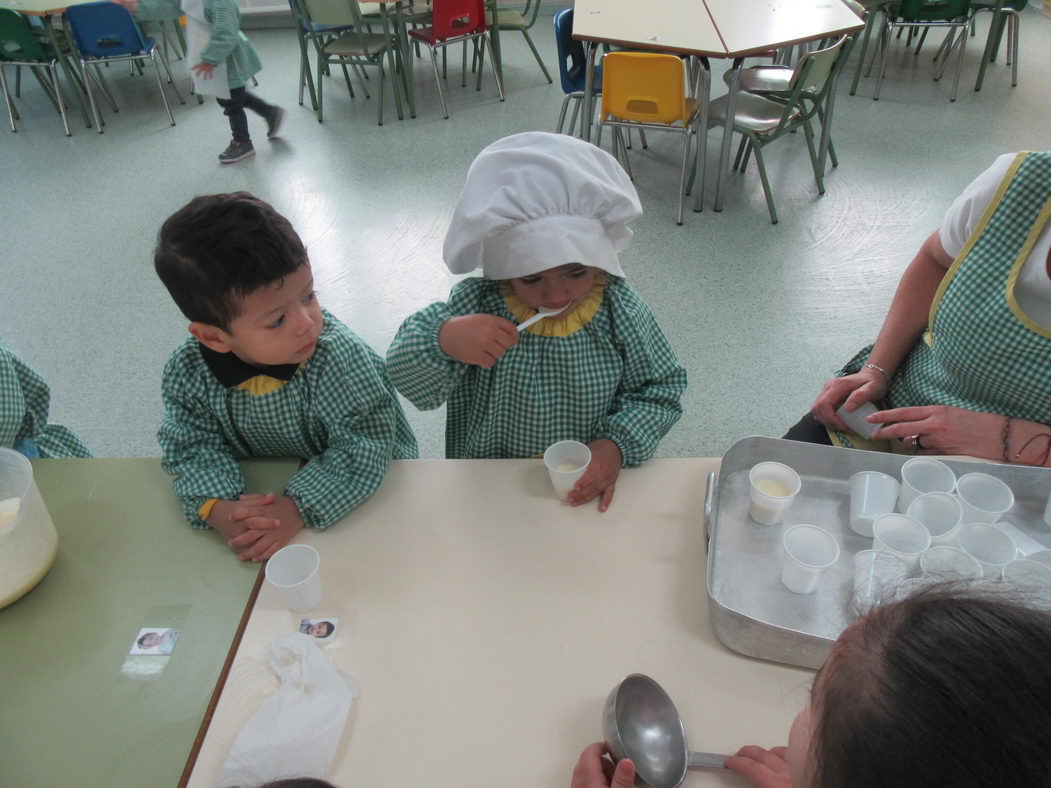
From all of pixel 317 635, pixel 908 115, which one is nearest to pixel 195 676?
pixel 317 635

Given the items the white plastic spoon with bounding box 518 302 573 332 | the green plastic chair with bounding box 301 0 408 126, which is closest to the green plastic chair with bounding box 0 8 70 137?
the green plastic chair with bounding box 301 0 408 126

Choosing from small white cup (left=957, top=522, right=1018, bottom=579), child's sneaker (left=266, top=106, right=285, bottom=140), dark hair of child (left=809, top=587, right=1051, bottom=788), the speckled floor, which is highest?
dark hair of child (left=809, top=587, right=1051, bottom=788)

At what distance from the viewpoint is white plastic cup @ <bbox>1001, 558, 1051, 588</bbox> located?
789mm

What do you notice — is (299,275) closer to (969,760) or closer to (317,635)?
(317,635)

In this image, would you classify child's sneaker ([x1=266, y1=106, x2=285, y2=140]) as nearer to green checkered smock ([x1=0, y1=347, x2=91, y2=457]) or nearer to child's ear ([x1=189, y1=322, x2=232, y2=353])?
green checkered smock ([x1=0, y1=347, x2=91, y2=457])

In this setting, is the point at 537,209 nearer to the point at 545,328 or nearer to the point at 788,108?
the point at 545,328

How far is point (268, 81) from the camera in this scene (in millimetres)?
5320

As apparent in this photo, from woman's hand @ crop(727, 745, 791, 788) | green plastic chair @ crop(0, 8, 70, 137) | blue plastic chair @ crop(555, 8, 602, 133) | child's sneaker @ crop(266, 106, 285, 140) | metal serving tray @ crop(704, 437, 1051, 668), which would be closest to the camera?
woman's hand @ crop(727, 745, 791, 788)

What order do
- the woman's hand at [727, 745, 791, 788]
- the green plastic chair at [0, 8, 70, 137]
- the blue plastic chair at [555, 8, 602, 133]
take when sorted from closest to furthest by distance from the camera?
1. the woman's hand at [727, 745, 791, 788]
2. the blue plastic chair at [555, 8, 602, 133]
3. the green plastic chair at [0, 8, 70, 137]

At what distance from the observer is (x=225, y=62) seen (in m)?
4.02

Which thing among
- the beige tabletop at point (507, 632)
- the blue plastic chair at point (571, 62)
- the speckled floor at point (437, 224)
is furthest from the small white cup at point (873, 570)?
the blue plastic chair at point (571, 62)

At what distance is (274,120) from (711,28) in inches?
109

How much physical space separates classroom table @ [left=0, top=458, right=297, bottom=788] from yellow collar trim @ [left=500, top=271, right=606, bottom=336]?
19.1 inches

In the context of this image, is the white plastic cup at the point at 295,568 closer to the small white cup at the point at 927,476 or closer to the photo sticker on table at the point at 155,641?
the photo sticker on table at the point at 155,641
